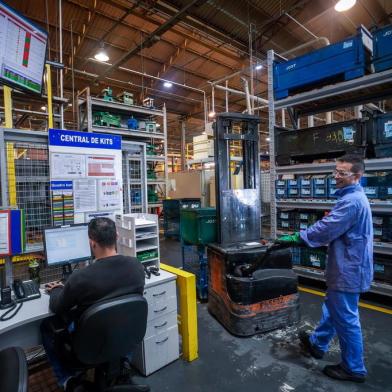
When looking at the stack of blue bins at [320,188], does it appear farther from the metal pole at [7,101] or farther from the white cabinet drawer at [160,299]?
the metal pole at [7,101]

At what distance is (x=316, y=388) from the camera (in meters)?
2.03

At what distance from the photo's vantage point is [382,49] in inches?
125

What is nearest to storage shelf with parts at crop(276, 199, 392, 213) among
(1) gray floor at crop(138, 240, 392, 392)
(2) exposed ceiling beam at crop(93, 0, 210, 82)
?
(1) gray floor at crop(138, 240, 392, 392)

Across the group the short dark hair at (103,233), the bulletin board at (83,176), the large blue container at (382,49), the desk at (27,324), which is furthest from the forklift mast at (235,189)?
the short dark hair at (103,233)

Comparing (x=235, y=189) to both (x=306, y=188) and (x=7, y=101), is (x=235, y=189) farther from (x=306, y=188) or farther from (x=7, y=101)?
(x=7, y=101)

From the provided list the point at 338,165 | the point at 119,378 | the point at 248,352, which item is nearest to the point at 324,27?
the point at 338,165

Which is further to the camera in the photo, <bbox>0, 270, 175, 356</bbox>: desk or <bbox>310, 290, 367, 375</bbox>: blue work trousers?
<bbox>310, 290, 367, 375</bbox>: blue work trousers

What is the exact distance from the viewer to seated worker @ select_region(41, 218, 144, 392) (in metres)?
1.55

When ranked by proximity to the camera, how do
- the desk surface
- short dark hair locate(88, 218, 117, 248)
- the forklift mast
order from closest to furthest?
the desk surface → short dark hair locate(88, 218, 117, 248) → the forklift mast

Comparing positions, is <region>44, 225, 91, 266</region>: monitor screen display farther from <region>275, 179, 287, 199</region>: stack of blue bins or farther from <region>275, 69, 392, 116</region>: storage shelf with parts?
<region>275, 69, 392, 116</region>: storage shelf with parts

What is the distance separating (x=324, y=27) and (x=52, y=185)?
6568 millimetres

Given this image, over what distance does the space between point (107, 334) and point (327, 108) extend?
463 centimetres

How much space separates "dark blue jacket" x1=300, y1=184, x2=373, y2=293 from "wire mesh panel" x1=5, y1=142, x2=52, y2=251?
242cm

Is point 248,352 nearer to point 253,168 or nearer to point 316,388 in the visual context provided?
point 316,388
